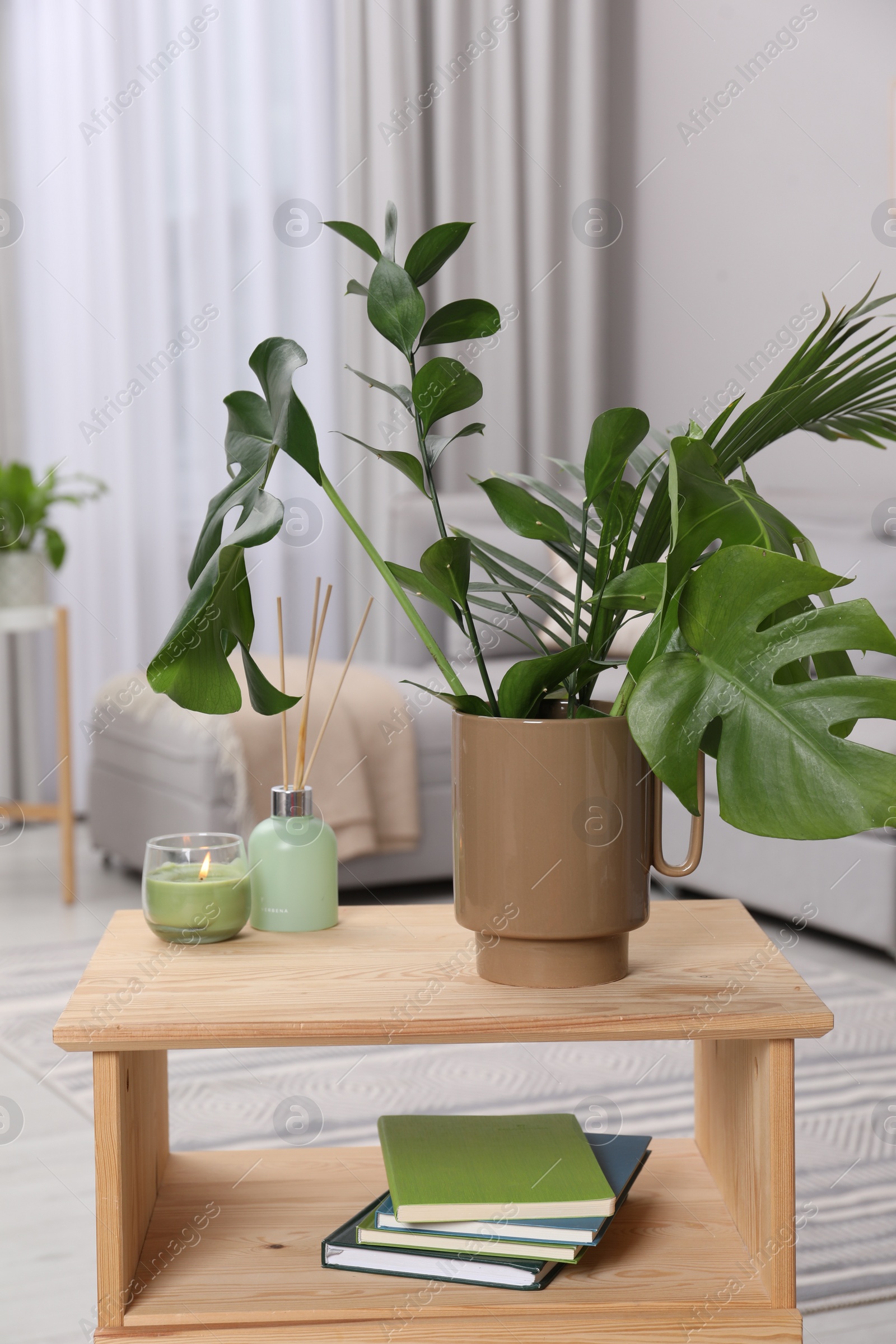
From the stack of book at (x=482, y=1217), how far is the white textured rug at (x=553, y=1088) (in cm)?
58

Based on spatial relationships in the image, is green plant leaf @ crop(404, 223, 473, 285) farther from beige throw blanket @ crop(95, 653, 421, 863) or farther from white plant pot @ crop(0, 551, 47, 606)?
white plant pot @ crop(0, 551, 47, 606)

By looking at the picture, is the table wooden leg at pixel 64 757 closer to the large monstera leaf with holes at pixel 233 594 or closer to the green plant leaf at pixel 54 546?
the green plant leaf at pixel 54 546

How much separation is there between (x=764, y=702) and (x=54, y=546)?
8.43 feet

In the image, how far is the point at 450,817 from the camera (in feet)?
9.98

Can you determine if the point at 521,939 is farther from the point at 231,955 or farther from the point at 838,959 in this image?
the point at 838,959

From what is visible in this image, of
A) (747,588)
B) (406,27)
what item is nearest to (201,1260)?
(747,588)

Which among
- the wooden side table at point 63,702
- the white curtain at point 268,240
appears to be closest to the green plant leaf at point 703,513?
the wooden side table at point 63,702

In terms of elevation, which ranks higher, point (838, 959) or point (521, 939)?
point (521, 939)

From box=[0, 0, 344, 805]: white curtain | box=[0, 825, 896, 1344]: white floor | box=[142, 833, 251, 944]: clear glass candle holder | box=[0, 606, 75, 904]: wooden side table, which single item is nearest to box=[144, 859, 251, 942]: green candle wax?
box=[142, 833, 251, 944]: clear glass candle holder

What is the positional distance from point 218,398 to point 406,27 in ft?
4.02

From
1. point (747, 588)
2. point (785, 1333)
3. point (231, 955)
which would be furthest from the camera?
point (231, 955)

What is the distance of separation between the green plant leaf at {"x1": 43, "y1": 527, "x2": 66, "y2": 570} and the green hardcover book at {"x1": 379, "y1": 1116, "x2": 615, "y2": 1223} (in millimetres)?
2223

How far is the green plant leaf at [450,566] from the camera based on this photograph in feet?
3.12

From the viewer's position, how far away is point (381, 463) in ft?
13.3
